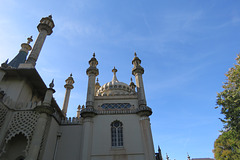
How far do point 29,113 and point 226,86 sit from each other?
1854 cm

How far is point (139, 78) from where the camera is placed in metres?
20.6

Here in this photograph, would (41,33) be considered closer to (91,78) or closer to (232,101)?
(91,78)

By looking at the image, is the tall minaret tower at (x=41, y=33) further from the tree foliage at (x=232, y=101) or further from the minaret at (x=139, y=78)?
the tree foliage at (x=232, y=101)

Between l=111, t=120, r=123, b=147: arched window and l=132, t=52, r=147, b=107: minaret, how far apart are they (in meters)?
3.37

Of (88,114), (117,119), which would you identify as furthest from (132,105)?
(88,114)

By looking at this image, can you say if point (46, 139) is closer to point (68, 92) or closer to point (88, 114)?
point (88, 114)

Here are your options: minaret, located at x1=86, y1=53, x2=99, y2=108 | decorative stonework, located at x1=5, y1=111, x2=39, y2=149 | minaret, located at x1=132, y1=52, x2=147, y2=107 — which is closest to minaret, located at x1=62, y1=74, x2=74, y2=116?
minaret, located at x1=86, y1=53, x2=99, y2=108

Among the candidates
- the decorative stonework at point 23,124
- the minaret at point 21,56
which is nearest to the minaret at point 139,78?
the decorative stonework at point 23,124

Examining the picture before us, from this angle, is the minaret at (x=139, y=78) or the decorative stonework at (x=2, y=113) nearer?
the decorative stonework at (x=2, y=113)

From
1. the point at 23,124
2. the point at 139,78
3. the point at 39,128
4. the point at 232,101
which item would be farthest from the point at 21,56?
the point at 232,101

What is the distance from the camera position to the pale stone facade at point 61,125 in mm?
12922

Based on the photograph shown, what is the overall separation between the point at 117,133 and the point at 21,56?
17.8 m

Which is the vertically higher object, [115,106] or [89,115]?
[115,106]

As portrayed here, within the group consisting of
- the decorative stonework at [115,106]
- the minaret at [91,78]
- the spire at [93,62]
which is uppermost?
the spire at [93,62]
